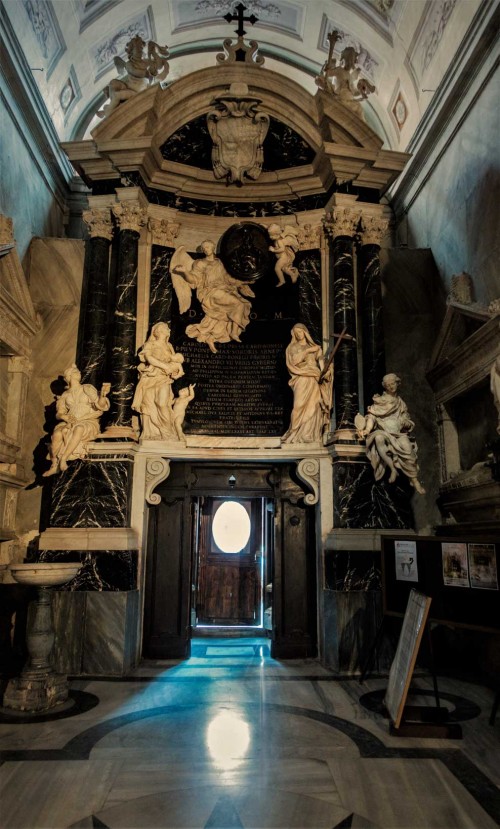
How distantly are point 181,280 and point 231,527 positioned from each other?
4785mm

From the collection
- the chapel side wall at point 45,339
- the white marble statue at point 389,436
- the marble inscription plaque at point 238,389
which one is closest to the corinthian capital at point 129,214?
the chapel side wall at point 45,339

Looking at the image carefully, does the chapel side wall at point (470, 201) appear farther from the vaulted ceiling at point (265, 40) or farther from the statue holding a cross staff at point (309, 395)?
the statue holding a cross staff at point (309, 395)

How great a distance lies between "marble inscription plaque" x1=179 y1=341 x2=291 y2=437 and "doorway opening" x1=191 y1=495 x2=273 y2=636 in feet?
8.36

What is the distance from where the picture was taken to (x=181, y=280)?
9062 mm

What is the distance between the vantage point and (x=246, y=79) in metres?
9.12

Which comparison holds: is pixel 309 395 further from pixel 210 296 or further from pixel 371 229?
pixel 371 229

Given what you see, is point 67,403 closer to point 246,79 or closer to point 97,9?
point 246,79

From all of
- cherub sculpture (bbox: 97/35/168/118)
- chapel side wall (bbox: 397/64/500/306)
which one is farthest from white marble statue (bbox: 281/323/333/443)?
cherub sculpture (bbox: 97/35/168/118)

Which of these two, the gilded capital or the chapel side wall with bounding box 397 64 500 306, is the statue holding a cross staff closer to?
the chapel side wall with bounding box 397 64 500 306

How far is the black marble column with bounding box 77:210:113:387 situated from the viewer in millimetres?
8375

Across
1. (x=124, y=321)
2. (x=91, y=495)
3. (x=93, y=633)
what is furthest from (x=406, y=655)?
(x=124, y=321)

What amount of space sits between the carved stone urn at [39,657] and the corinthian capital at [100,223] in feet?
16.4

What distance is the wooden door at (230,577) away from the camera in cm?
1112

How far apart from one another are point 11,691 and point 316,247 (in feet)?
23.0
